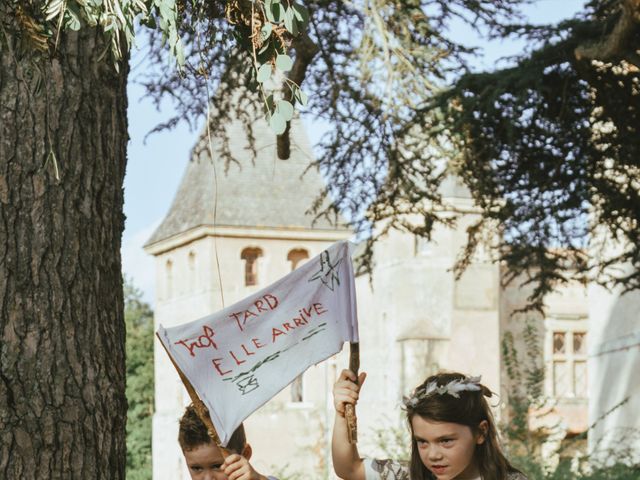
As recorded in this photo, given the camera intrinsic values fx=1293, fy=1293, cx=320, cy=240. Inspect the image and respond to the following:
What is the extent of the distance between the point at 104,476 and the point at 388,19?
5948 mm

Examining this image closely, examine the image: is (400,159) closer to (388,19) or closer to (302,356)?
(388,19)

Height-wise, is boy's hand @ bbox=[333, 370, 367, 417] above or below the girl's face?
above

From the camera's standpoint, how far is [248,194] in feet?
141

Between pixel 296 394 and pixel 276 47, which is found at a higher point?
pixel 276 47

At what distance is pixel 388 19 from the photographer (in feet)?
31.0

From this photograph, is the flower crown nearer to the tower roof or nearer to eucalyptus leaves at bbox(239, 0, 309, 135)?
eucalyptus leaves at bbox(239, 0, 309, 135)

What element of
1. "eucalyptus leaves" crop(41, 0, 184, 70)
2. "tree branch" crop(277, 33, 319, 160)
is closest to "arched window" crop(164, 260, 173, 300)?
"tree branch" crop(277, 33, 319, 160)

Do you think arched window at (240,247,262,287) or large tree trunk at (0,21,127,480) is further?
arched window at (240,247,262,287)

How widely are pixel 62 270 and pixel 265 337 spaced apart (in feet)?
2.24

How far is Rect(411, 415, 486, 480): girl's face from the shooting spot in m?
4.05

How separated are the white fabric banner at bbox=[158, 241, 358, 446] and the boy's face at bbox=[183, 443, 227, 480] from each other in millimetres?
511

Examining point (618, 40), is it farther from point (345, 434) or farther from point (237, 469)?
point (237, 469)

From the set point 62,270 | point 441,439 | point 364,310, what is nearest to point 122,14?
point 62,270

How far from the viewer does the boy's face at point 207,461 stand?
14.7 feet
